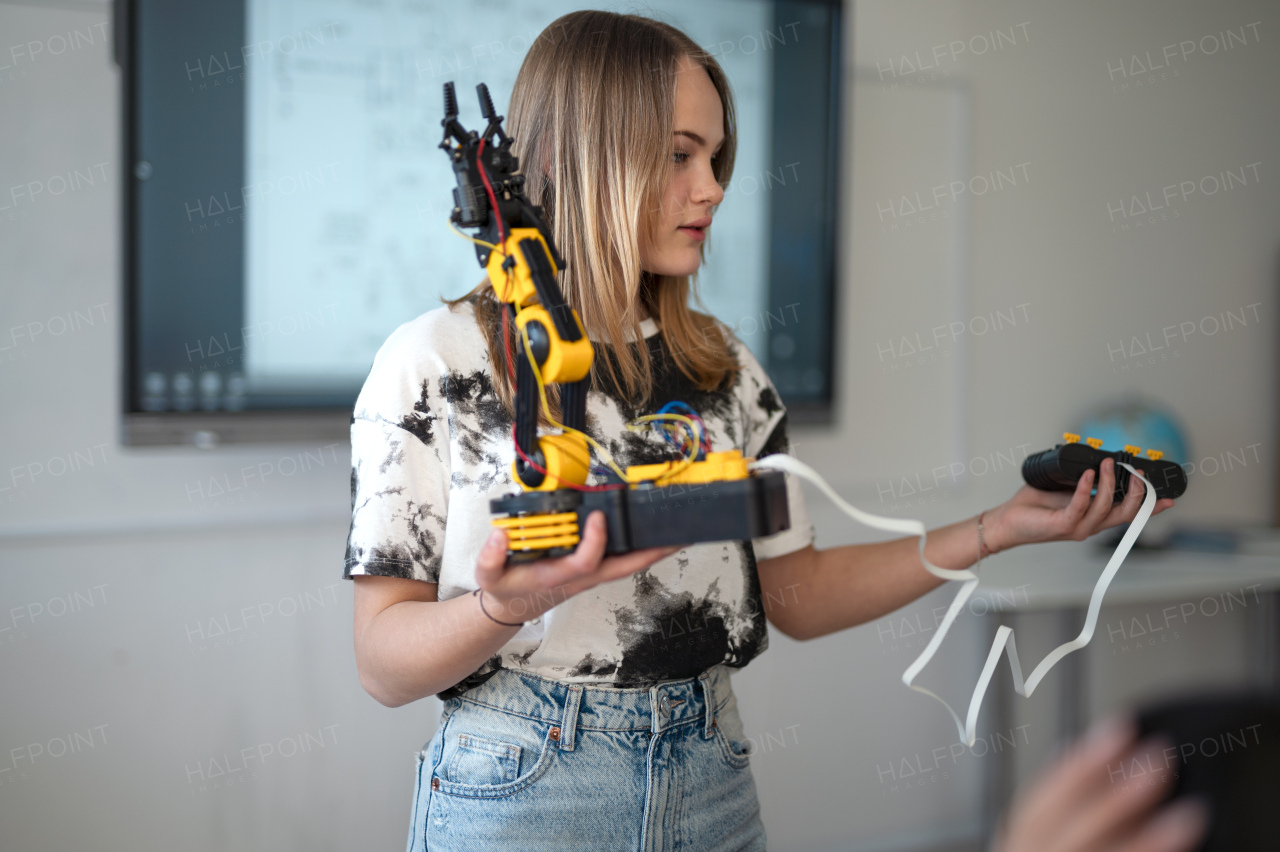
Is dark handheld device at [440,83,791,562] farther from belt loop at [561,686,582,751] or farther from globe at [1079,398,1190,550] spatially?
globe at [1079,398,1190,550]

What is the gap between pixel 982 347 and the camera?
2191mm

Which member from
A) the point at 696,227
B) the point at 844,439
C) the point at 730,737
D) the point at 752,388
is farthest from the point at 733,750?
the point at 844,439

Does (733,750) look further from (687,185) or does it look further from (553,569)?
(687,185)

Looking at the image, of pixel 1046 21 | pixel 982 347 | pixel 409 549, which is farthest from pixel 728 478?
pixel 1046 21

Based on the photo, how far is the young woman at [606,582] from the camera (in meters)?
0.82

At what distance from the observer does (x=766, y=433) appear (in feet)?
3.52

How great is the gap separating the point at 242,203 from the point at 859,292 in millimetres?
1266

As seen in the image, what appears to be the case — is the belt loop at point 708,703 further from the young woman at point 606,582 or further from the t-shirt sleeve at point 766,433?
the t-shirt sleeve at point 766,433

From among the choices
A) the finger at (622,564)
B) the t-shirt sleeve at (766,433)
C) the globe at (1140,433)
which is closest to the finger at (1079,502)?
the t-shirt sleeve at (766,433)

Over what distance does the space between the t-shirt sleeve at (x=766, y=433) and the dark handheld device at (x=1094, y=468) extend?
261 mm

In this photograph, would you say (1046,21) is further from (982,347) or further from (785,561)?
(785,561)

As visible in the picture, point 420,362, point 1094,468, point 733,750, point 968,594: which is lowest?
point 733,750

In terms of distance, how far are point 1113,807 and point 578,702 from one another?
53 cm

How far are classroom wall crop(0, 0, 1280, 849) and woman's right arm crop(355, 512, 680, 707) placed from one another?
0.89 meters
